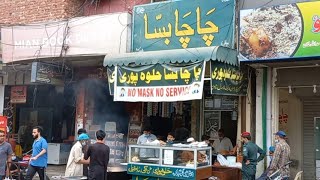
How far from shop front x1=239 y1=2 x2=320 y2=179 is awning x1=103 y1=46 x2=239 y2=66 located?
0.44m

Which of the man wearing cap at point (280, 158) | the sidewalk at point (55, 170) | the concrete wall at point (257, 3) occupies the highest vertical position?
the concrete wall at point (257, 3)

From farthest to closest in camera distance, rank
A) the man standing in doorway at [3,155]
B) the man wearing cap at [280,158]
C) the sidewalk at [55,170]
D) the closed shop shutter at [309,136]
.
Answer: the sidewalk at [55,170]
the closed shop shutter at [309,136]
the man standing in doorway at [3,155]
the man wearing cap at [280,158]

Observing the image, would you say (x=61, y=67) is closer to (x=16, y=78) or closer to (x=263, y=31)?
(x=16, y=78)

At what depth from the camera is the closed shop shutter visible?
1084 centimetres

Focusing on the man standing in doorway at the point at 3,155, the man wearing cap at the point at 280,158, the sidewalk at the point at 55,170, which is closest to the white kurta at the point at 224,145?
the man wearing cap at the point at 280,158

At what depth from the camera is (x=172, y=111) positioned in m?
12.3

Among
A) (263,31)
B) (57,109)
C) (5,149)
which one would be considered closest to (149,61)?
(263,31)

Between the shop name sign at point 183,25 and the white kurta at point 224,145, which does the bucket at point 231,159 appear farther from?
the shop name sign at point 183,25

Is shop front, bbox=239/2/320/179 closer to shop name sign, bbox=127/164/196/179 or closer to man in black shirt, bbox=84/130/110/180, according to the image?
shop name sign, bbox=127/164/196/179

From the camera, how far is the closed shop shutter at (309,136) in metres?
10.8

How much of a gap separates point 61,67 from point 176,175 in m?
6.02

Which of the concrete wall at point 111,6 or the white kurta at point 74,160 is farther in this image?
the concrete wall at point 111,6

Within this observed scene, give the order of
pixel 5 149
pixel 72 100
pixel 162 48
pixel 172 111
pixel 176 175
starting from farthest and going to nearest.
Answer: pixel 72 100, pixel 172 111, pixel 162 48, pixel 5 149, pixel 176 175

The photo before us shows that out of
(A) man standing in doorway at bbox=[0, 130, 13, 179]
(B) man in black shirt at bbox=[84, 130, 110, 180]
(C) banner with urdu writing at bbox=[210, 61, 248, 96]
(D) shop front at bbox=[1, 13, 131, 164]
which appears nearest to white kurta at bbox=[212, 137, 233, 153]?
(C) banner with urdu writing at bbox=[210, 61, 248, 96]
